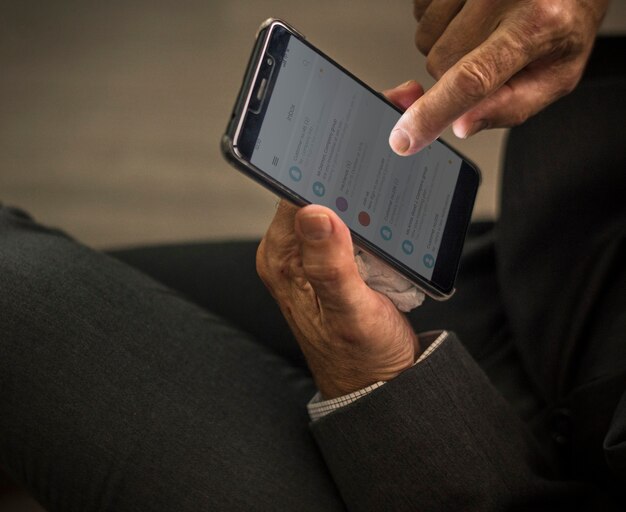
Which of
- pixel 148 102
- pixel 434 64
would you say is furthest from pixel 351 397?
pixel 148 102

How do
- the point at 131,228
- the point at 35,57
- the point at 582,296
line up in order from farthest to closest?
the point at 35,57 < the point at 131,228 < the point at 582,296

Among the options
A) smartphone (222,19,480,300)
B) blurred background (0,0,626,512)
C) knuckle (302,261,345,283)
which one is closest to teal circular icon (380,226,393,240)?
smartphone (222,19,480,300)

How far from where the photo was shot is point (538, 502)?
51cm

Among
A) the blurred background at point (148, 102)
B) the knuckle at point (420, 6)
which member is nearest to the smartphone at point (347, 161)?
the knuckle at point (420, 6)

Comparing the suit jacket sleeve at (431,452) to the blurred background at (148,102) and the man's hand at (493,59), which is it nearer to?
the man's hand at (493,59)

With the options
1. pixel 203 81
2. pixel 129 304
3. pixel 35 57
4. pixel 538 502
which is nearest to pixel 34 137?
pixel 35 57

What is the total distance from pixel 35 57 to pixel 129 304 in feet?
3.22

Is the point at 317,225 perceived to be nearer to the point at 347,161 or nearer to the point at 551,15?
the point at 347,161

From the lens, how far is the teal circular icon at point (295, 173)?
503 mm

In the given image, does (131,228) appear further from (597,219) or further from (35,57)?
(597,219)

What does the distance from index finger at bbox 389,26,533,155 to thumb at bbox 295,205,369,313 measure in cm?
10

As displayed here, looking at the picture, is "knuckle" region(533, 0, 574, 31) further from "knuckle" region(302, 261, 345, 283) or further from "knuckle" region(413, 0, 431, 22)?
"knuckle" region(302, 261, 345, 283)

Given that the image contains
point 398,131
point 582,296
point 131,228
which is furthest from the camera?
point 131,228

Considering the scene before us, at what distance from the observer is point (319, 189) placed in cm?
52
